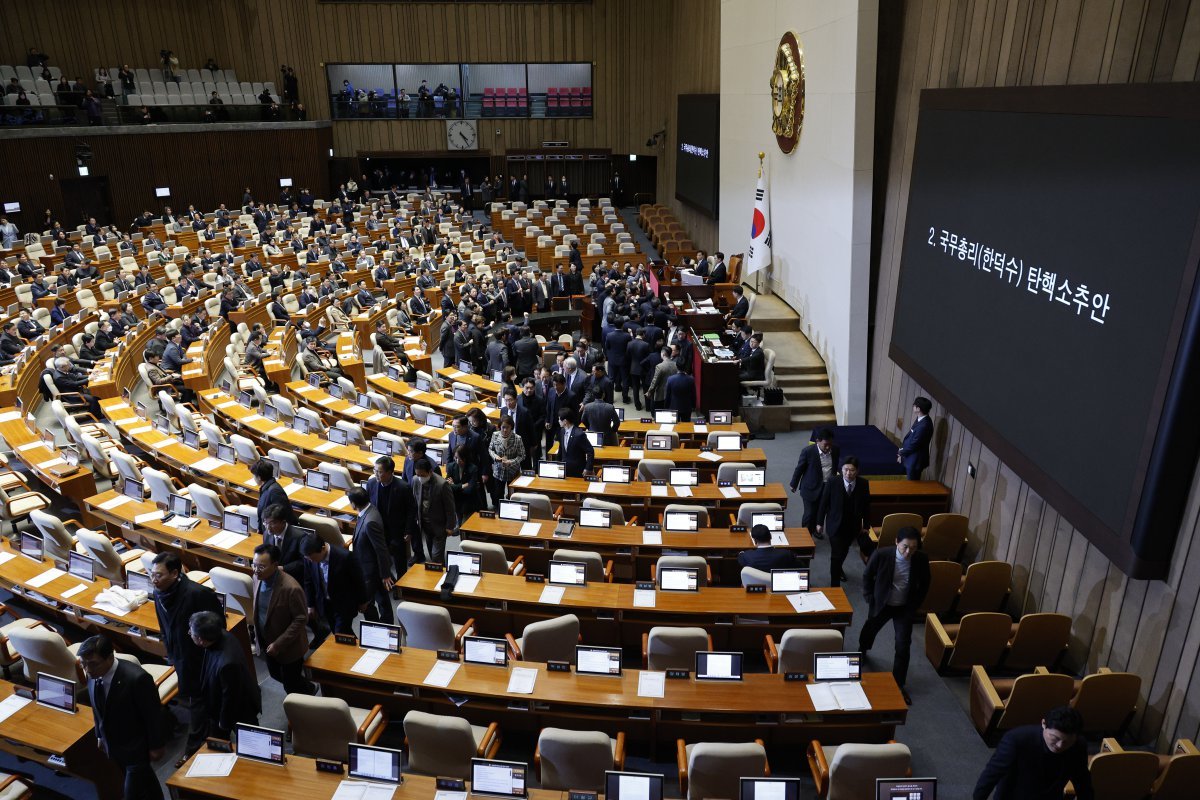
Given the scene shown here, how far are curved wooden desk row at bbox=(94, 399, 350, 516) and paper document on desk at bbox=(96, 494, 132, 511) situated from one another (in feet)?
2.70

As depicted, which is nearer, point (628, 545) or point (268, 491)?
point (268, 491)

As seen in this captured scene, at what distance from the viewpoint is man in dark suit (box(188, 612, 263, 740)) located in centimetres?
444

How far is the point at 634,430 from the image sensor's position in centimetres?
996

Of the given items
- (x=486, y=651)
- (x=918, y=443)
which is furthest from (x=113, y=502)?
(x=918, y=443)

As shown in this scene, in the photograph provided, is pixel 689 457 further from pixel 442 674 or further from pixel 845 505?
pixel 442 674

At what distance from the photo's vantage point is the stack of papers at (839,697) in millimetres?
4742

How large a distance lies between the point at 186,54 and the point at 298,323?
16.3 metres

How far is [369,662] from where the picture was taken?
5.20 meters

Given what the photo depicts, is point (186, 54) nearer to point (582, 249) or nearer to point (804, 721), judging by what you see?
point (582, 249)

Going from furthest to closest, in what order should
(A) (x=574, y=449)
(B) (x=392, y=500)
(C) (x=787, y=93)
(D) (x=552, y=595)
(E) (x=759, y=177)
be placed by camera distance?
1. (E) (x=759, y=177)
2. (C) (x=787, y=93)
3. (A) (x=574, y=449)
4. (B) (x=392, y=500)
5. (D) (x=552, y=595)

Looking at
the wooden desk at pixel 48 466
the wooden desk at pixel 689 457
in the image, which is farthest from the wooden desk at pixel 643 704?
the wooden desk at pixel 48 466

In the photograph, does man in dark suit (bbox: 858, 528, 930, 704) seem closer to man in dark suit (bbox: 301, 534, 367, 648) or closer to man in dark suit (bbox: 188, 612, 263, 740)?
man in dark suit (bbox: 301, 534, 367, 648)

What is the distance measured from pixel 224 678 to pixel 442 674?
1238 mm

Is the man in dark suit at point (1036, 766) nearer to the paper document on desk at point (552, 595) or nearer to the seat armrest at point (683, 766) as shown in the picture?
the seat armrest at point (683, 766)
